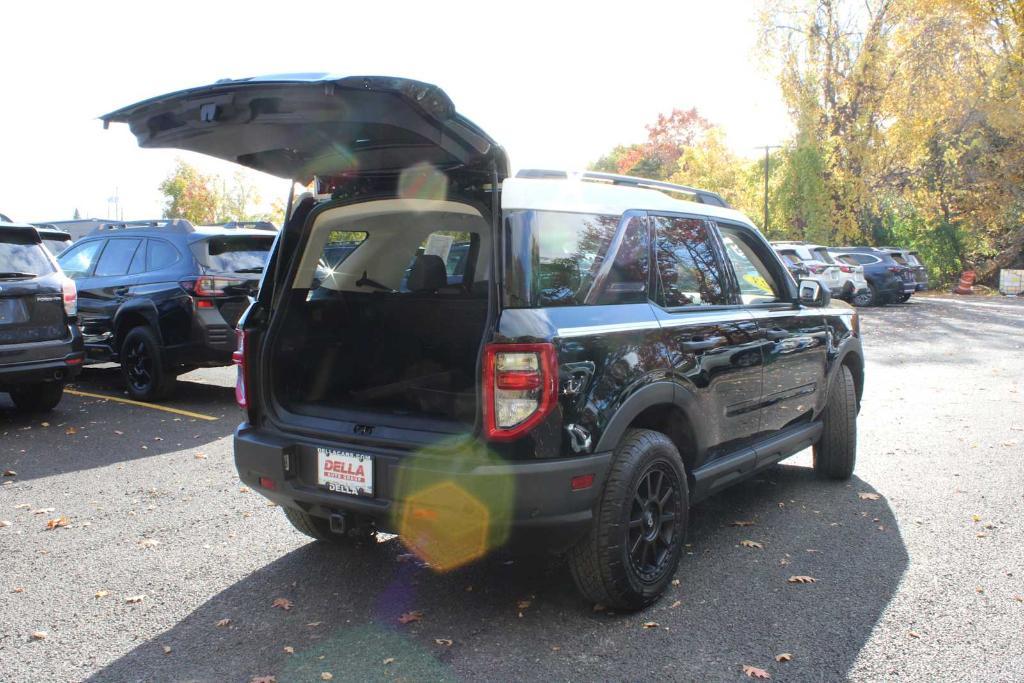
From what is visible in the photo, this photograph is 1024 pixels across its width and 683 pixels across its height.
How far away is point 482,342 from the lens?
10.7 feet

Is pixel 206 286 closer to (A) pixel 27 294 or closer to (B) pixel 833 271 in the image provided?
(A) pixel 27 294

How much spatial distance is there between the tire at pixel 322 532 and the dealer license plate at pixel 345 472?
0.79 meters

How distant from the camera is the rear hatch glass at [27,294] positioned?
7023 millimetres

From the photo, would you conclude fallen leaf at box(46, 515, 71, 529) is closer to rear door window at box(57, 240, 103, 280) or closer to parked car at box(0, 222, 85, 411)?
parked car at box(0, 222, 85, 411)

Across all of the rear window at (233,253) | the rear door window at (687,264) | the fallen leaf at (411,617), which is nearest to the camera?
the fallen leaf at (411,617)

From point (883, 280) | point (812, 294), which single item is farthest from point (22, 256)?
point (883, 280)

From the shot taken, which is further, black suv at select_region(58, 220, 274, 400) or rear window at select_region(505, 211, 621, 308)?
black suv at select_region(58, 220, 274, 400)

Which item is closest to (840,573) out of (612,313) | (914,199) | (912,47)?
(612,313)

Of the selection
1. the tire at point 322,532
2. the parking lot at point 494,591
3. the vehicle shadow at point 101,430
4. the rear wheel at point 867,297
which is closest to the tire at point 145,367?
the vehicle shadow at point 101,430

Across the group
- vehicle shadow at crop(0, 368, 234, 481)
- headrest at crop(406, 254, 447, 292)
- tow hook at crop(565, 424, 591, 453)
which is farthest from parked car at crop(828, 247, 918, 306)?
tow hook at crop(565, 424, 591, 453)

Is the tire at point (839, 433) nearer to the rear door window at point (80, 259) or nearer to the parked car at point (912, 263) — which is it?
the rear door window at point (80, 259)

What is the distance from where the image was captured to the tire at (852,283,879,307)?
926 inches

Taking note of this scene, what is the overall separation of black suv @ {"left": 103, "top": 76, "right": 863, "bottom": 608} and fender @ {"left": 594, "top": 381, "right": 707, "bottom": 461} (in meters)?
0.01

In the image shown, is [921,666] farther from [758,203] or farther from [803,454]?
[758,203]
